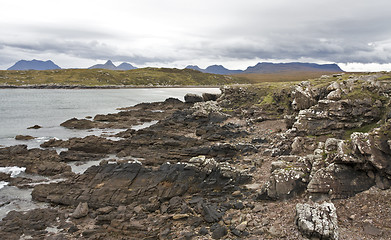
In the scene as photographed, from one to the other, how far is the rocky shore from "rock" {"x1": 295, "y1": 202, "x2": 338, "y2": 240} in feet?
0.19

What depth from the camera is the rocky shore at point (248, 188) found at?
55.7ft

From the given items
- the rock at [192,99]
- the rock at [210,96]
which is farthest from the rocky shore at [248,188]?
the rock at [192,99]

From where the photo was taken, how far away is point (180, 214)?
19.8 meters

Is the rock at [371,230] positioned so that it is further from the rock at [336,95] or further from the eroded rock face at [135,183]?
the rock at [336,95]

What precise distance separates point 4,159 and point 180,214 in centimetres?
3055

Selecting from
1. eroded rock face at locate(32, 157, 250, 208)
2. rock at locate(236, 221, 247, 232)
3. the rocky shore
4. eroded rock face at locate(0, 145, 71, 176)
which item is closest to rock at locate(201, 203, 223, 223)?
the rocky shore

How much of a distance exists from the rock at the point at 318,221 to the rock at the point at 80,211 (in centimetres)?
1674

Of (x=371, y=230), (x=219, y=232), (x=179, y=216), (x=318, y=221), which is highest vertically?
(x=318, y=221)

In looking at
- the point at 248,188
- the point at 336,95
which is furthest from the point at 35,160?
the point at 336,95

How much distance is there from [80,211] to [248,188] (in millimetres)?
14902

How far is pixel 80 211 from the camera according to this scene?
69.8 feet

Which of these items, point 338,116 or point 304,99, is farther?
point 304,99

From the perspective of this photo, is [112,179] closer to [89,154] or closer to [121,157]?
[121,157]

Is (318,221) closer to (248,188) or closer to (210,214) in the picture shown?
(210,214)
